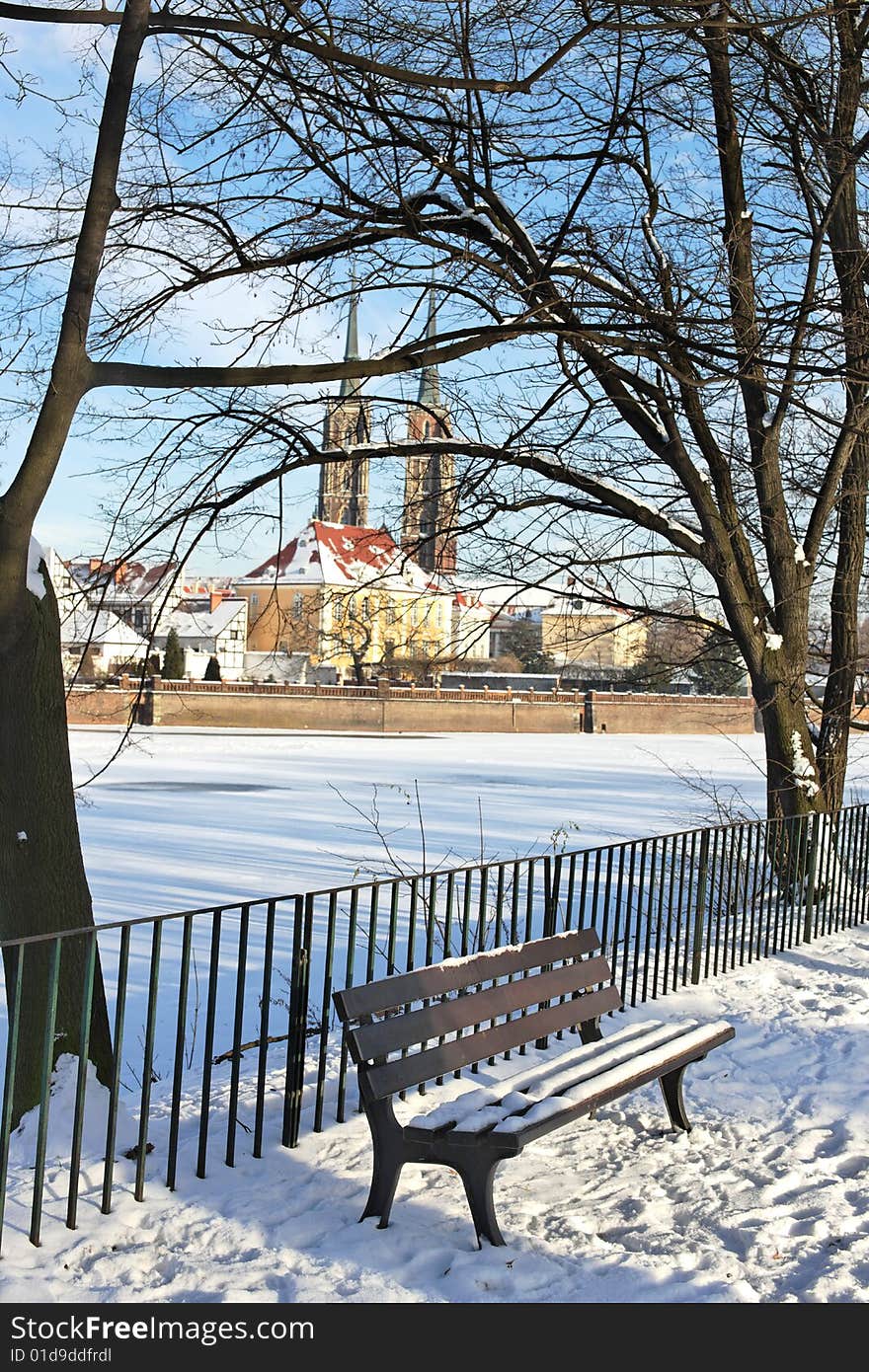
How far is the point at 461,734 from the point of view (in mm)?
67688

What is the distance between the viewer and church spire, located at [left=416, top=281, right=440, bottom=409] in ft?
27.0

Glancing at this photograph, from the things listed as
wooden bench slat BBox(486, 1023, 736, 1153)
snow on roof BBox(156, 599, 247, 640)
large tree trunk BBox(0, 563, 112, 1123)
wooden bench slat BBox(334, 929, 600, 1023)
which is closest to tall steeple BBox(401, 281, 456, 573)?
large tree trunk BBox(0, 563, 112, 1123)

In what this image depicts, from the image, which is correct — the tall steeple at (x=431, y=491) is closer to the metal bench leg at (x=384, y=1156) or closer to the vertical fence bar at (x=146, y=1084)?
the vertical fence bar at (x=146, y=1084)

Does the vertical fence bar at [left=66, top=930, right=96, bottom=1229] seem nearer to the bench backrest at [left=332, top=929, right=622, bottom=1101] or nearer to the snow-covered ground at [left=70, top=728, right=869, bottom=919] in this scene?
the bench backrest at [left=332, top=929, right=622, bottom=1101]

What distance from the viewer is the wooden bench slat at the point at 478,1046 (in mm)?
4117

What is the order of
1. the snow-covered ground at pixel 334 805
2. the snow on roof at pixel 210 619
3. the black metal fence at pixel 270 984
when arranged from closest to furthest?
the black metal fence at pixel 270 984
the snow-covered ground at pixel 334 805
the snow on roof at pixel 210 619

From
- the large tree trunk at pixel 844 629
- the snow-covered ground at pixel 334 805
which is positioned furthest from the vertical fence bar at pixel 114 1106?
the large tree trunk at pixel 844 629

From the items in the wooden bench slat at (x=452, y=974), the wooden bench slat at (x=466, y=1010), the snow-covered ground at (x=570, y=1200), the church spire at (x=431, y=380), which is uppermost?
the church spire at (x=431, y=380)

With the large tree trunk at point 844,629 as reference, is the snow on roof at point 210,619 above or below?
above

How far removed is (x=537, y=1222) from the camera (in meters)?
4.25

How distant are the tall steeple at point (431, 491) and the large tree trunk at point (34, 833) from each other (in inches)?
175

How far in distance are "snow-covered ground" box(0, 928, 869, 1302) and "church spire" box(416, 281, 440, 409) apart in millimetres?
4203
